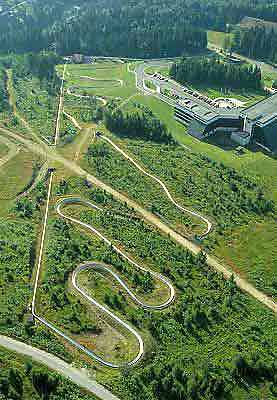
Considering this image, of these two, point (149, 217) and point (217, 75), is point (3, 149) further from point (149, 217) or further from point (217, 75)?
point (217, 75)

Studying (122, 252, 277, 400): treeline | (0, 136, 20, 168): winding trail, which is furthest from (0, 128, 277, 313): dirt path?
(122, 252, 277, 400): treeline

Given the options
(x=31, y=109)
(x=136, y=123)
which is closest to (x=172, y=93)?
(x=136, y=123)

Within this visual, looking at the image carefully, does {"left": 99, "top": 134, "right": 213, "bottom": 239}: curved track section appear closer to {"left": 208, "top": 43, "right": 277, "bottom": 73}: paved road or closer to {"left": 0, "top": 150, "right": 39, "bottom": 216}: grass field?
{"left": 0, "top": 150, "right": 39, "bottom": 216}: grass field

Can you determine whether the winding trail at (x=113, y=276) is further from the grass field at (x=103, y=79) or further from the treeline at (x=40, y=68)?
the treeline at (x=40, y=68)

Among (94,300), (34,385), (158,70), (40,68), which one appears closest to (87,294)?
(94,300)

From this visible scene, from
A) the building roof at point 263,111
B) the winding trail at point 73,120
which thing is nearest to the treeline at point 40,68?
the winding trail at point 73,120
